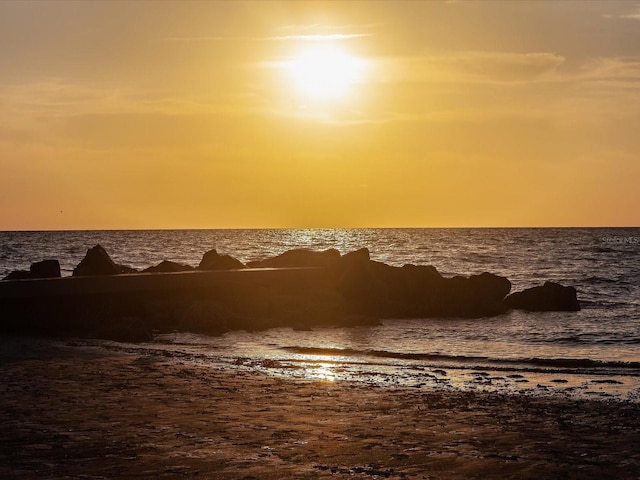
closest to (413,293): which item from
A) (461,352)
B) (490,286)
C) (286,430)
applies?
(490,286)

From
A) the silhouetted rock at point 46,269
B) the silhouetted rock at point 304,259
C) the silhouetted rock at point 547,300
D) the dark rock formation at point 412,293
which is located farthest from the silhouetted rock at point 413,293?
the silhouetted rock at point 46,269

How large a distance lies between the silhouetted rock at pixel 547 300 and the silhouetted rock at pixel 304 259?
26.6ft

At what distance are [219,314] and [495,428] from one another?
1708 cm

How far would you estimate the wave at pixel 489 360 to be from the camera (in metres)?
20.1

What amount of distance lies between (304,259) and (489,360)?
16311mm

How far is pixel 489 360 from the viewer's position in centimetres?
2122

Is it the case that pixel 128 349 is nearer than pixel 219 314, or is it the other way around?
pixel 128 349

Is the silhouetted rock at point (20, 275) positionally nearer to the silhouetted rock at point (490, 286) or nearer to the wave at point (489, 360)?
the wave at point (489, 360)

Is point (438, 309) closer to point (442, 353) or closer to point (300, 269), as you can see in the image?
point (300, 269)

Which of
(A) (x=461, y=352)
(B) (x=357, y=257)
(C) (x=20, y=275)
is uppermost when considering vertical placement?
(B) (x=357, y=257)

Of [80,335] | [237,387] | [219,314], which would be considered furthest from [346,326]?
[237,387]

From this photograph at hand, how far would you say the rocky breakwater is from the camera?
2488 centimetres

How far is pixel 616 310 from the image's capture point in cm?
3841

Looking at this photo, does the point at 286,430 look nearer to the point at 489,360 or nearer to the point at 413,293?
the point at 489,360
